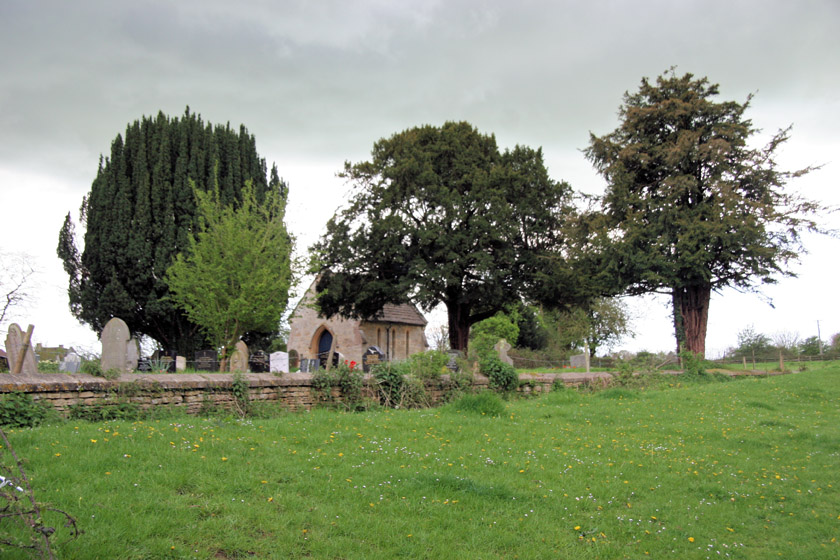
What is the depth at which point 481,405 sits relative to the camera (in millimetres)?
10250

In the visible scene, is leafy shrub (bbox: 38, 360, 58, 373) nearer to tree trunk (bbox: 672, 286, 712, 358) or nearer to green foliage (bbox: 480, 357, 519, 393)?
green foliage (bbox: 480, 357, 519, 393)

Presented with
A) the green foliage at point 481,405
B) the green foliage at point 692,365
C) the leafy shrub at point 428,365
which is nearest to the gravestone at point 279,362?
the leafy shrub at point 428,365

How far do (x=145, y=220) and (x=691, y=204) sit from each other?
24.6 meters

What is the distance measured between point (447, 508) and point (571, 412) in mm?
6554

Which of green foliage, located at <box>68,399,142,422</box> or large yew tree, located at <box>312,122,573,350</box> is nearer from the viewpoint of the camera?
green foliage, located at <box>68,399,142,422</box>

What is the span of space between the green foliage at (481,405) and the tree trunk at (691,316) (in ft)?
56.4

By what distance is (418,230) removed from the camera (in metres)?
25.1

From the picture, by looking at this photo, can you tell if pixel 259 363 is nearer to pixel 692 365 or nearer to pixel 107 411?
pixel 107 411

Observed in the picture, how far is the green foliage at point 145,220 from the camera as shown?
24609 mm

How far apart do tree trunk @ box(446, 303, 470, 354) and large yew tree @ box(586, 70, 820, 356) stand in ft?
23.2

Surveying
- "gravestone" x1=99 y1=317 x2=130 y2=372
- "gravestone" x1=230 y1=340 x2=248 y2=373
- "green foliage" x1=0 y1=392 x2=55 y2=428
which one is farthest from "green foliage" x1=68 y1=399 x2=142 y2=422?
"gravestone" x1=230 y1=340 x2=248 y2=373

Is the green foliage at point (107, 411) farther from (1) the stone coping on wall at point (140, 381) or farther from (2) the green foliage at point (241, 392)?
(2) the green foliage at point (241, 392)

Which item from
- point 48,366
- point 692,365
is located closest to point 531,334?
point 692,365

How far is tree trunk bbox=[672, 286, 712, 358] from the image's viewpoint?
2488 cm
